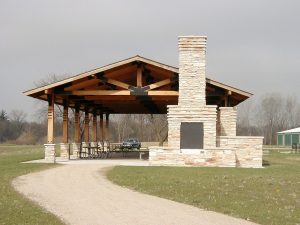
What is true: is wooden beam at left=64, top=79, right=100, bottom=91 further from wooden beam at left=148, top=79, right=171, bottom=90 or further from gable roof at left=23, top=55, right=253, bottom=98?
wooden beam at left=148, top=79, right=171, bottom=90

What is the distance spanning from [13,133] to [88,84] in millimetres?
67513

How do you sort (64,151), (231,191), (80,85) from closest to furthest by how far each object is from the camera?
(231,191) → (80,85) → (64,151)

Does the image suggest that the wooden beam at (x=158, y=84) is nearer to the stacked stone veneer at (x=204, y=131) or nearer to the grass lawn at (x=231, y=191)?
the stacked stone veneer at (x=204, y=131)

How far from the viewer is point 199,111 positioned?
62.2 feet

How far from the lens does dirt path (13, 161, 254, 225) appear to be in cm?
740

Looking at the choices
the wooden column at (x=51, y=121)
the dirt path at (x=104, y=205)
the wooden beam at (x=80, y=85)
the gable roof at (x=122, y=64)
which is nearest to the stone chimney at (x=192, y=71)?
the gable roof at (x=122, y=64)

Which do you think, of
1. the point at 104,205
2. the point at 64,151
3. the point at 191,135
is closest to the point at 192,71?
the point at 191,135

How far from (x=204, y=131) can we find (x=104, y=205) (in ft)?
34.8

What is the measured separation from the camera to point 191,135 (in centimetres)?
1891

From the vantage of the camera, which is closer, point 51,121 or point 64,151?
point 51,121

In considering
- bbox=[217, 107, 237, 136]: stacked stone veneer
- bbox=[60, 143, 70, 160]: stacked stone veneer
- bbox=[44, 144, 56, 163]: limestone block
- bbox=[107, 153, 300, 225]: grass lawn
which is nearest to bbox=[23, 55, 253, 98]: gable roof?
bbox=[217, 107, 237, 136]: stacked stone veneer

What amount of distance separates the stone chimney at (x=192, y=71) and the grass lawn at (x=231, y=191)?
14.4 ft

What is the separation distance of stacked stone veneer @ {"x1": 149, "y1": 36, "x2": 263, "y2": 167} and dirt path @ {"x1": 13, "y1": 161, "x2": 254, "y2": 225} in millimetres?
6190

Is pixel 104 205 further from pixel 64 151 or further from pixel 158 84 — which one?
pixel 64 151
